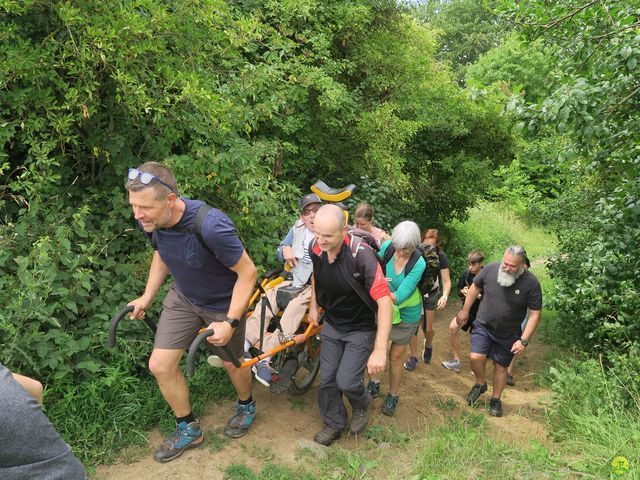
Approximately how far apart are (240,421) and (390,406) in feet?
4.82

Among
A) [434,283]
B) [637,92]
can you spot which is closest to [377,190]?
[434,283]

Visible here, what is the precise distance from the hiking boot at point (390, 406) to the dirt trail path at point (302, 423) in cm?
6

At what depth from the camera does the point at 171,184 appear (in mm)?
3322

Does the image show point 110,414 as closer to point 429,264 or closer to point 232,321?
point 232,321

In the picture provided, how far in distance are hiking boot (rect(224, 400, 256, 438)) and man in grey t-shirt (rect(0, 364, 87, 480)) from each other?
8.57 feet

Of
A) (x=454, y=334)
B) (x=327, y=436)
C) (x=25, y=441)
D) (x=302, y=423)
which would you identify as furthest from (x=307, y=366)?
(x=25, y=441)

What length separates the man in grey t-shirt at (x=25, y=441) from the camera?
1501 mm

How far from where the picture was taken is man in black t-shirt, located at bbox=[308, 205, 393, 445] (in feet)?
12.2

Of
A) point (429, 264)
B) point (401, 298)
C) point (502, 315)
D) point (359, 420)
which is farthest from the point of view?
point (429, 264)

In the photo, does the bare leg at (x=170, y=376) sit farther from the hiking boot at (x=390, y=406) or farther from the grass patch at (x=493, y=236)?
the grass patch at (x=493, y=236)

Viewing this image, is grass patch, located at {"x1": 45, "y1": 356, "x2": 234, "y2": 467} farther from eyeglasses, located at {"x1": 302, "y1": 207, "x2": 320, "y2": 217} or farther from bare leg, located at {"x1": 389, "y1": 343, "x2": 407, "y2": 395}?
eyeglasses, located at {"x1": 302, "y1": 207, "x2": 320, "y2": 217}

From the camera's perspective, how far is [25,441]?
1526 mm

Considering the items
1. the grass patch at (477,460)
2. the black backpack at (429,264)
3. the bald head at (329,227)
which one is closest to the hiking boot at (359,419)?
the grass patch at (477,460)

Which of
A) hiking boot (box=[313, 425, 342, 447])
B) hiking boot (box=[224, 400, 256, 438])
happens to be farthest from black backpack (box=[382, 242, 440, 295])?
hiking boot (box=[224, 400, 256, 438])
